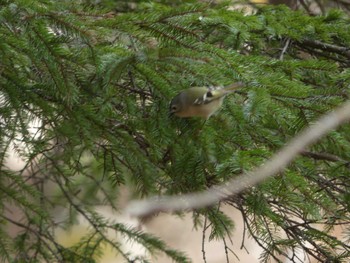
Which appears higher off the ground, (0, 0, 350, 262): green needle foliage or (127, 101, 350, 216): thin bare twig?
(0, 0, 350, 262): green needle foliage

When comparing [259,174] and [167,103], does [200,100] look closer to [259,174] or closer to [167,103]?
[167,103]

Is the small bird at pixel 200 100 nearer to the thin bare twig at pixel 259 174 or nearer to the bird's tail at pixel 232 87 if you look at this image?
the bird's tail at pixel 232 87

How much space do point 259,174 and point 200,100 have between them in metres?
0.31

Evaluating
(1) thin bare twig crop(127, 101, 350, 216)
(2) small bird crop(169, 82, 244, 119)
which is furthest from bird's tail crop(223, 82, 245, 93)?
(1) thin bare twig crop(127, 101, 350, 216)

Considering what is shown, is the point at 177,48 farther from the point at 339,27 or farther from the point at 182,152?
the point at 339,27

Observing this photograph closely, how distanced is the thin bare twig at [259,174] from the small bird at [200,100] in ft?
0.74

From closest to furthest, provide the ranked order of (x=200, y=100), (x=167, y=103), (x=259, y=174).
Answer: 1. (x=259, y=174)
2. (x=200, y=100)
3. (x=167, y=103)

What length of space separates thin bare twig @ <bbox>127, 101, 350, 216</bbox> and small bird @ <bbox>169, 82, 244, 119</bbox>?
226 millimetres

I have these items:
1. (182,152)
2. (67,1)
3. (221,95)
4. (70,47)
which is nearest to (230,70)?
(221,95)

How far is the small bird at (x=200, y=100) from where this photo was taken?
1.77 meters

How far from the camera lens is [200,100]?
177 cm

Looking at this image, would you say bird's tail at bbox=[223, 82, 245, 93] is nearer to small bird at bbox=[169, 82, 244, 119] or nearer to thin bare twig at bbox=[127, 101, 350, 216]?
small bird at bbox=[169, 82, 244, 119]

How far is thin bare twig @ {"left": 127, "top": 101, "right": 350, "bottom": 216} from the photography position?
4.99 ft

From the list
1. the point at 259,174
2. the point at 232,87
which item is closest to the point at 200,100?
the point at 232,87
